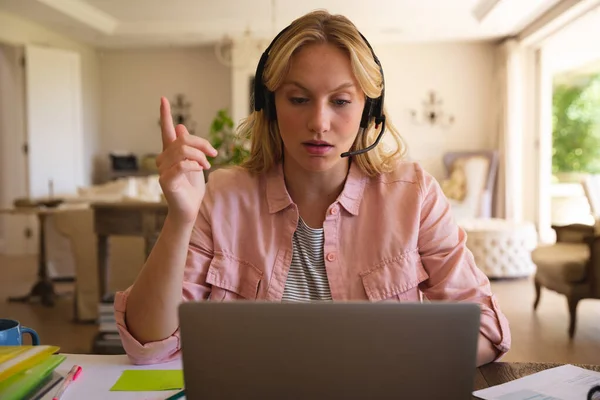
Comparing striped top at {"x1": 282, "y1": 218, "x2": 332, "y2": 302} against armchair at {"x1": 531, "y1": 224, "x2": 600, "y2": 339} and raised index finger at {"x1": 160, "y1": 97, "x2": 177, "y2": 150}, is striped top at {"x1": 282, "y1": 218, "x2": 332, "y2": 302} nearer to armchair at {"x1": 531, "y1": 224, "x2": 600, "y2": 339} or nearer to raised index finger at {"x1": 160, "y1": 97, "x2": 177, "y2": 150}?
raised index finger at {"x1": 160, "y1": 97, "x2": 177, "y2": 150}

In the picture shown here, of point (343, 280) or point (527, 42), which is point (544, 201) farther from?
point (343, 280)

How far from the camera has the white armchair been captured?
7.09m

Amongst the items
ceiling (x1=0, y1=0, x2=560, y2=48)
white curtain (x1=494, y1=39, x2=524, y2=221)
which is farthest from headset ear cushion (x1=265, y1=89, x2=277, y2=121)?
white curtain (x1=494, y1=39, x2=524, y2=221)

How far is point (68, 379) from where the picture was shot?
86 centimetres

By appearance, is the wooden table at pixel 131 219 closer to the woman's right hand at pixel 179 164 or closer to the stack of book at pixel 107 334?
the stack of book at pixel 107 334

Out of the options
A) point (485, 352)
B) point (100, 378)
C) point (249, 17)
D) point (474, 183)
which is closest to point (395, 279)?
point (485, 352)

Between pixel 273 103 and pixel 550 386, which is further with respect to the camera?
pixel 273 103

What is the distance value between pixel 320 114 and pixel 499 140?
22.9 ft

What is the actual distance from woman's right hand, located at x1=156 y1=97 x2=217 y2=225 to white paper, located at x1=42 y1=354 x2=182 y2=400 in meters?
0.25

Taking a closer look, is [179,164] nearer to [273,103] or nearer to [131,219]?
[273,103]

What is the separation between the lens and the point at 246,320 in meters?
0.55

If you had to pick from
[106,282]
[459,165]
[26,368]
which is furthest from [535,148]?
[26,368]

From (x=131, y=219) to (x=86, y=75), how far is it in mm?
5497

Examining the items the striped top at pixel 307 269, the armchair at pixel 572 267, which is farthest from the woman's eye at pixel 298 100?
the armchair at pixel 572 267
